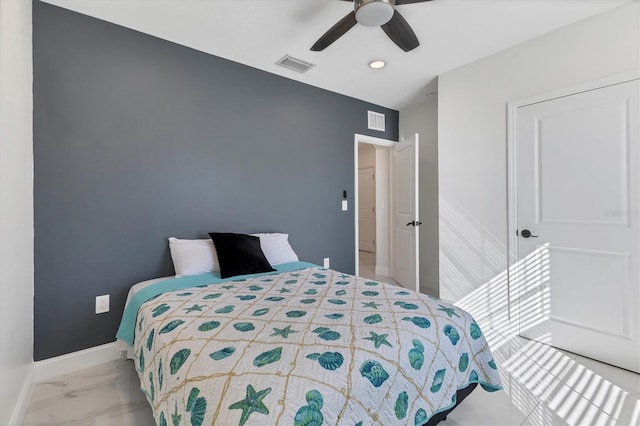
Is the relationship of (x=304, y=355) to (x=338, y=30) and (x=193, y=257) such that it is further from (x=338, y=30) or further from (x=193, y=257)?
(x=338, y=30)

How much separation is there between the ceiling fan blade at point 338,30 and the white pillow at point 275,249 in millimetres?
1715

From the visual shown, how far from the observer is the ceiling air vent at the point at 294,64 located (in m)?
2.89

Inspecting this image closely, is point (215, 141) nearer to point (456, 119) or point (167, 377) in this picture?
point (167, 377)

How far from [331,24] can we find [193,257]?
2.16 meters

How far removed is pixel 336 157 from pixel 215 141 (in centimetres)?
153

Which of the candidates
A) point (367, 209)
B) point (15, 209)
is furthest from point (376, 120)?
point (15, 209)

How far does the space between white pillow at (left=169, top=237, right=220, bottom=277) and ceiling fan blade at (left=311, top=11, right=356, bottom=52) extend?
1.82m

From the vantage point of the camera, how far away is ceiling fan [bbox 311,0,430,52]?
67.3 inches

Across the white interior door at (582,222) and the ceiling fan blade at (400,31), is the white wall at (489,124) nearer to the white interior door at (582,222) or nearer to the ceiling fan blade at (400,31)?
the white interior door at (582,222)

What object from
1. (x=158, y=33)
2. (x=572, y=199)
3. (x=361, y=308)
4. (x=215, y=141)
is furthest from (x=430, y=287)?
(x=158, y=33)

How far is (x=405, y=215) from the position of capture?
3.99 meters

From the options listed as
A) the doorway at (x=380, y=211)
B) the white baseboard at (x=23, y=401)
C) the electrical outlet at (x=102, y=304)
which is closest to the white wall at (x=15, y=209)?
the white baseboard at (x=23, y=401)

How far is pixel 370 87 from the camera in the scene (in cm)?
359

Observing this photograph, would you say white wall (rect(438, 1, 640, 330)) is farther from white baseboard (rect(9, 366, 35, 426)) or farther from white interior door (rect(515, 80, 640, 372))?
white baseboard (rect(9, 366, 35, 426))
